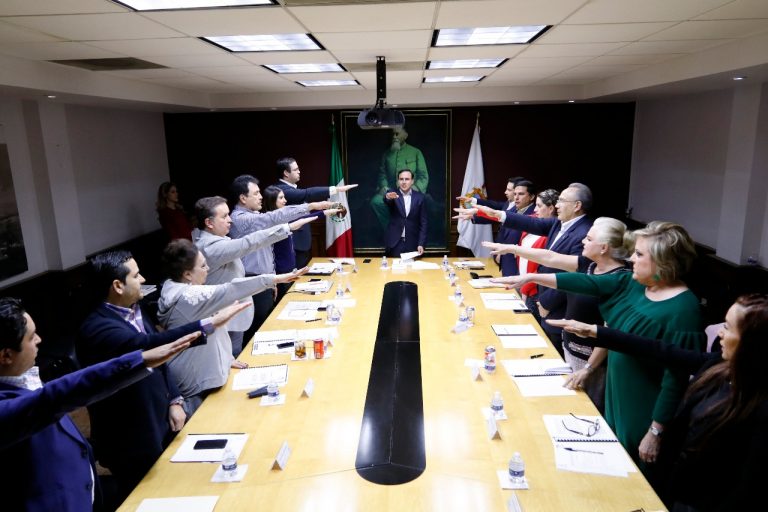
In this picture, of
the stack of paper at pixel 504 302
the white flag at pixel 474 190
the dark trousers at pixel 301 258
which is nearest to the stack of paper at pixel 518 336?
the stack of paper at pixel 504 302

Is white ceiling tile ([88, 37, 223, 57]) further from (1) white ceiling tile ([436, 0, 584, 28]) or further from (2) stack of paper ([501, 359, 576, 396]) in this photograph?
(2) stack of paper ([501, 359, 576, 396])

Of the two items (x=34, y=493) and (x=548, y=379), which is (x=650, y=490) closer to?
(x=548, y=379)

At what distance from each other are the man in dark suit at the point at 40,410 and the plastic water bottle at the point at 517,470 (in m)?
1.37

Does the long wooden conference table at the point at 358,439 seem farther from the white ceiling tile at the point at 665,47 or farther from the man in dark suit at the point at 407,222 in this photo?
the man in dark suit at the point at 407,222

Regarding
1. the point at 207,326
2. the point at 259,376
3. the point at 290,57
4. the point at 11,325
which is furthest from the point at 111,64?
the point at 11,325

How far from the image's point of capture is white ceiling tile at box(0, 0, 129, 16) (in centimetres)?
259

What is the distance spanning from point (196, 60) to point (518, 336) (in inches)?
134

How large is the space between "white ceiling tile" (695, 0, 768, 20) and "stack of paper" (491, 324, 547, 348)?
2.20 meters

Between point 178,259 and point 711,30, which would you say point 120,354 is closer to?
point 178,259

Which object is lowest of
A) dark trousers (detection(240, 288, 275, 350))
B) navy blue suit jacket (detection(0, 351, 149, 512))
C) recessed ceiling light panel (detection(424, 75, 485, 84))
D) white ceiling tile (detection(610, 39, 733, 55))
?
dark trousers (detection(240, 288, 275, 350))

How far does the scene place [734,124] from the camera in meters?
5.60

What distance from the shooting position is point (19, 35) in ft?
11.0

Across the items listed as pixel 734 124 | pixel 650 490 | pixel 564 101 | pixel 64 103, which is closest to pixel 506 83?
pixel 564 101

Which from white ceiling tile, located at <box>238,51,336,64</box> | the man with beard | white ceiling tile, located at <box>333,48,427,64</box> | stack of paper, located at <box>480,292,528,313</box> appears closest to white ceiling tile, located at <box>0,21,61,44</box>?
white ceiling tile, located at <box>238,51,336,64</box>
